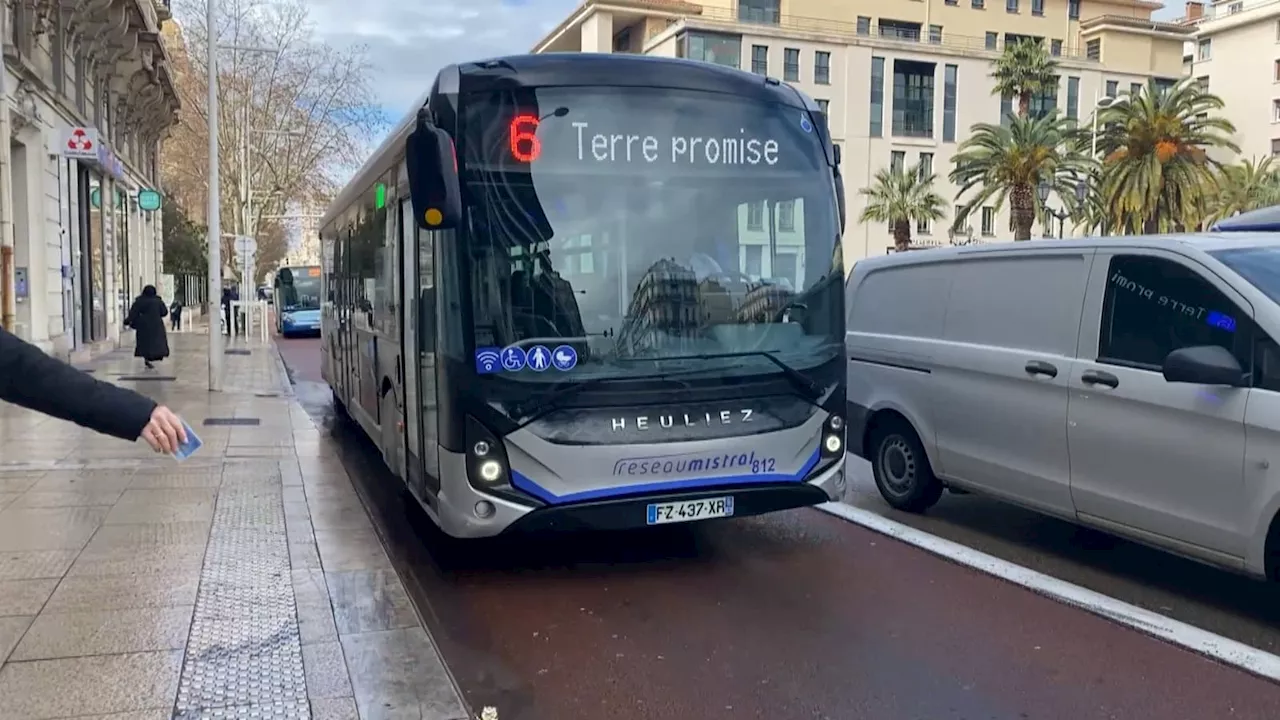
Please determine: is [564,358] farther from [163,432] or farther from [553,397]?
[163,432]

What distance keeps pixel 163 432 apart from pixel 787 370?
12.4 ft

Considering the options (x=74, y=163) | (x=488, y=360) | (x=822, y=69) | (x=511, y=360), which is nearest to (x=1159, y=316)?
(x=511, y=360)

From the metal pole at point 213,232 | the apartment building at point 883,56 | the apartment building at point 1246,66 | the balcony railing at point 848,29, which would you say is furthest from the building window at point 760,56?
the metal pole at point 213,232

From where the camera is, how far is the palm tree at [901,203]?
62.7 meters

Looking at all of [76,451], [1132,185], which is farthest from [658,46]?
[76,451]

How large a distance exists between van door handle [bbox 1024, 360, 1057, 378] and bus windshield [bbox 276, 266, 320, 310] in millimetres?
37845

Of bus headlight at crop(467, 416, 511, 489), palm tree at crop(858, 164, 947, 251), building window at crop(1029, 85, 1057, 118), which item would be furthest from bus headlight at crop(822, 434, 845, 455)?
building window at crop(1029, 85, 1057, 118)

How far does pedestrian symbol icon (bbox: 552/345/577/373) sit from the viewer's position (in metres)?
5.86

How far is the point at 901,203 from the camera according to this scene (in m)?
62.9

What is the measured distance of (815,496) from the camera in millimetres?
6461

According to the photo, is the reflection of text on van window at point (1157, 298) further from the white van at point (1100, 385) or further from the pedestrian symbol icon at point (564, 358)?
the pedestrian symbol icon at point (564, 358)

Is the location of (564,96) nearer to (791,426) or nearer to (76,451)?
(791,426)

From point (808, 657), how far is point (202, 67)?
49.1 metres

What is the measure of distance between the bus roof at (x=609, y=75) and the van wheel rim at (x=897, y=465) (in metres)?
2.83
